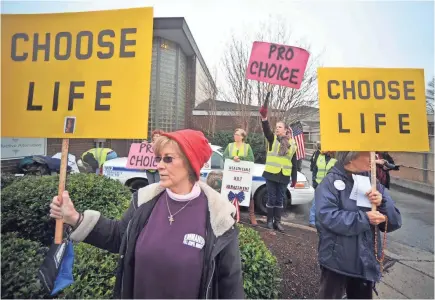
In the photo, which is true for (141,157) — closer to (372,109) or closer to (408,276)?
(372,109)

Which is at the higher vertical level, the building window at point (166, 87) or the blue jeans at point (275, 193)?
the building window at point (166, 87)

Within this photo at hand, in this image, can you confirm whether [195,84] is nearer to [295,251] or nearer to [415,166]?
[415,166]

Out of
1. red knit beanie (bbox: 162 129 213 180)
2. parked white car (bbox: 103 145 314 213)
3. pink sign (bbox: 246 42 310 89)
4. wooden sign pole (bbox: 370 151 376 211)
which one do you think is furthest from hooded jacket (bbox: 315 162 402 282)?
parked white car (bbox: 103 145 314 213)

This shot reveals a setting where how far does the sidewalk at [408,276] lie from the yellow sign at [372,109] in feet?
6.69

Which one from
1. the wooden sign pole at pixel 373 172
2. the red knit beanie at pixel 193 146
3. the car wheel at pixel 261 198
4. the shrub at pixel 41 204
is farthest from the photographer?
the car wheel at pixel 261 198

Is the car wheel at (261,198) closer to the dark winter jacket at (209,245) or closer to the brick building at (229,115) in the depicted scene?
the dark winter jacket at (209,245)

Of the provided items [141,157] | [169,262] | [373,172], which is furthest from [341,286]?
[141,157]

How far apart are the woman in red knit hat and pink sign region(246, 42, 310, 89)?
2450mm

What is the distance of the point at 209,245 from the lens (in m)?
1.48

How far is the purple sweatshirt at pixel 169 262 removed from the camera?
1450 millimetres

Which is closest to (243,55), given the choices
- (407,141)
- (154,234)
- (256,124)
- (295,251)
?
(256,124)

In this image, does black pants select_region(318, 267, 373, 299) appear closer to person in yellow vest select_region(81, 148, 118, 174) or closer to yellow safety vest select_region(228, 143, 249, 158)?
yellow safety vest select_region(228, 143, 249, 158)

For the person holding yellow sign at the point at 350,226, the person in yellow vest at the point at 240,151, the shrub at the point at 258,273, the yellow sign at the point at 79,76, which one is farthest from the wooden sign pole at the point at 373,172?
the person in yellow vest at the point at 240,151

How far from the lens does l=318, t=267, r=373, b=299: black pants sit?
7.18ft
